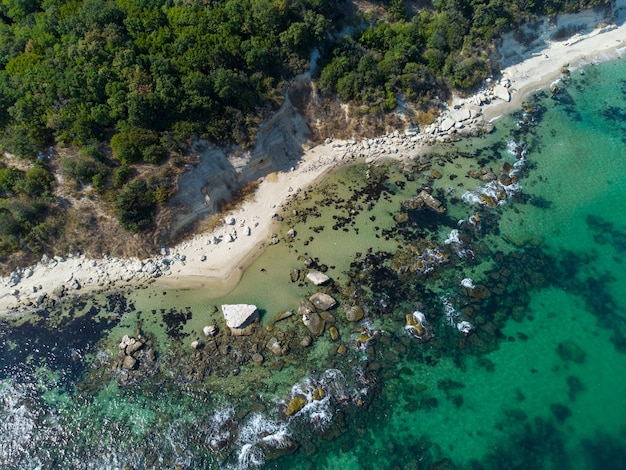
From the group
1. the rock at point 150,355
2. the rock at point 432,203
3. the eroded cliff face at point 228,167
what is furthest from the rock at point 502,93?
the rock at point 150,355

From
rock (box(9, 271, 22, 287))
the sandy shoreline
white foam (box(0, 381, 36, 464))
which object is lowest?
white foam (box(0, 381, 36, 464))

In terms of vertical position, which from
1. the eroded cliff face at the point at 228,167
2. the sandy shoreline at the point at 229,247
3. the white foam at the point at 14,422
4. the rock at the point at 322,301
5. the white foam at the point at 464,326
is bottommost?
the white foam at the point at 464,326

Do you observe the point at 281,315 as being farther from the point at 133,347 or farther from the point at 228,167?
the point at 228,167

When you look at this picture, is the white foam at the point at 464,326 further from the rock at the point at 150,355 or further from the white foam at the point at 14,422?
the white foam at the point at 14,422

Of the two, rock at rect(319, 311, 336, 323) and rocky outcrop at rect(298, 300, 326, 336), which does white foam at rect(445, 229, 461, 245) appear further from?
rocky outcrop at rect(298, 300, 326, 336)

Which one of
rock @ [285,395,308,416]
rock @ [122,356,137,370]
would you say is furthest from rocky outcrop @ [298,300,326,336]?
rock @ [122,356,137,370]

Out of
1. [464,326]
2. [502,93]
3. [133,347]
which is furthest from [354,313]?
[502,93]

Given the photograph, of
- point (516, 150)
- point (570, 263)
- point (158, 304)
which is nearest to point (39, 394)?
point (158, 304)
